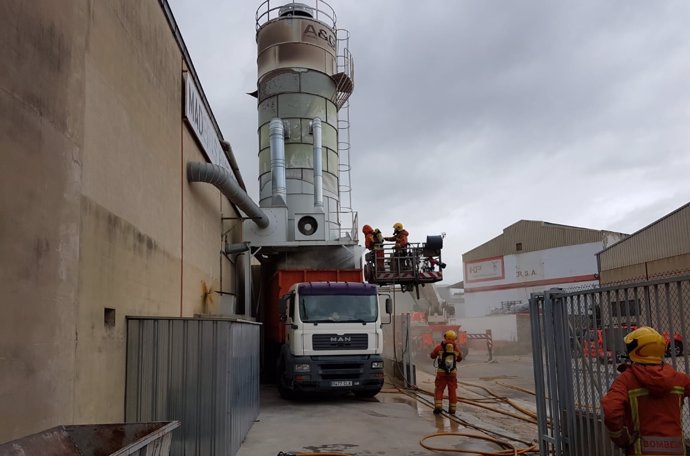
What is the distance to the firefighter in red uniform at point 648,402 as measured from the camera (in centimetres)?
416

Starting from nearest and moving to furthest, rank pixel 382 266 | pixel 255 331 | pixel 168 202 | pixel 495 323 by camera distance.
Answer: pixel 168 202
pixel 255 331
pixel 382 266
pixel 495 323

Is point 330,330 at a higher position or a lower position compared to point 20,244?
lower

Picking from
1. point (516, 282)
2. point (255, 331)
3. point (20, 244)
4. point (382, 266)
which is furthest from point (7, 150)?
point (516, 282)

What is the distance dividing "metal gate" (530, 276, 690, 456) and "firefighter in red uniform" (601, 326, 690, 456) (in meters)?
0.64

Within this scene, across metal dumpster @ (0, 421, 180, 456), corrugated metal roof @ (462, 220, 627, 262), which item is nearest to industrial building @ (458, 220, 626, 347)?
corrugated metal roof @ (462, 220, 627, 262)

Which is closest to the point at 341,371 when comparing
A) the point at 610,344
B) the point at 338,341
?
the point at 338,341

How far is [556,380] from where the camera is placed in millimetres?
6758

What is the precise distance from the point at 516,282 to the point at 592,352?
45656mm

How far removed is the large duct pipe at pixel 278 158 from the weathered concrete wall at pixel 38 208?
14.7 meters

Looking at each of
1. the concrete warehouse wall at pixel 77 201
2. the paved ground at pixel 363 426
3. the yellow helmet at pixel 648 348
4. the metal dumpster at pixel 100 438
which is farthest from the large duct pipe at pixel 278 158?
the yellow helmet at pixel 648 348

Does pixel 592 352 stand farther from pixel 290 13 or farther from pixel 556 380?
pixel 290 13

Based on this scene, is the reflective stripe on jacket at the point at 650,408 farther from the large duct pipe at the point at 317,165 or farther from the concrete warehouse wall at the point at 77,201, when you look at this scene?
the large duct pipe at the point at 317,165

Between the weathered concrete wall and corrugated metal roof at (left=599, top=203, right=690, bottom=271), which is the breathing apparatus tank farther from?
corrugated metal roof at (left=599, top=203, right=690, bottom=271)

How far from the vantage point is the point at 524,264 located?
49.0 meters
